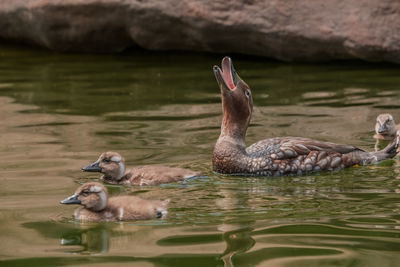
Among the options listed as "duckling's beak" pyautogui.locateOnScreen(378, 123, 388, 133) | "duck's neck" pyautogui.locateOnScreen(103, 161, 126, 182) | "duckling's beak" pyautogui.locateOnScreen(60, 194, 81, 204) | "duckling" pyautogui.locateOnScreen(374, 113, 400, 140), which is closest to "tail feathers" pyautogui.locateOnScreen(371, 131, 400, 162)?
"duckling" pyautogui.locateOnScreen(374, 113, 400, 140)

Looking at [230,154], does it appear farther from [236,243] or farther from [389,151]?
[236,243]

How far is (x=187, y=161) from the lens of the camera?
312 inches

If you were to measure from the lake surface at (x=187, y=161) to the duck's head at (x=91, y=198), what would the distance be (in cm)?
14

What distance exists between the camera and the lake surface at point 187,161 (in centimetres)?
546

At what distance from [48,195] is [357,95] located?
5.09 m

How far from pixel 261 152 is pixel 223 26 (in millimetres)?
5505

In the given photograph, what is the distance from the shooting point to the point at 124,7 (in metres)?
13.4

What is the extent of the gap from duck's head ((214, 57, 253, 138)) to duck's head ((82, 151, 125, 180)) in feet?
3.43

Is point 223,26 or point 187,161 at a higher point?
A: point 223,26

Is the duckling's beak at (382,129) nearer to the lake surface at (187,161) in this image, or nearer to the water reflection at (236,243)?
the lake surface at (187,161)

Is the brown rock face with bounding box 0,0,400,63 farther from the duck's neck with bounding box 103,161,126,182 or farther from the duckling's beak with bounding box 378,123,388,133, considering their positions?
the duck's neck with bounding box 103,161,126,182

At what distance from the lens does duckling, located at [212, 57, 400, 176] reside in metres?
7.53

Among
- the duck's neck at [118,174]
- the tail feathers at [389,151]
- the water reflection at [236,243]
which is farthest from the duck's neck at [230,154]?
the water reflection at [236,243]

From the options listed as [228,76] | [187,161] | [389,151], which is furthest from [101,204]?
[389,151]
